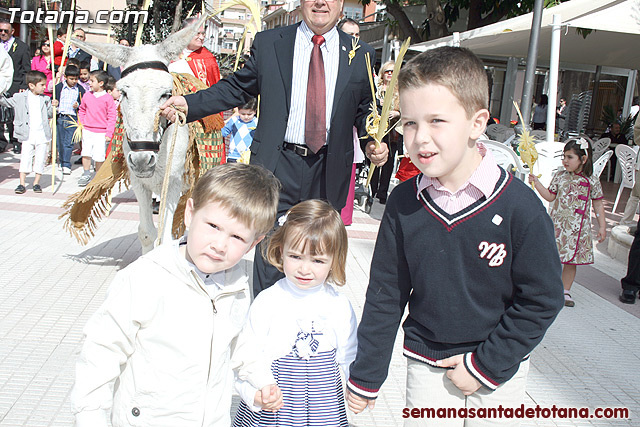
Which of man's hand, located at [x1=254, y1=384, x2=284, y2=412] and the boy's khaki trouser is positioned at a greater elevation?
the boy's khaki trouser

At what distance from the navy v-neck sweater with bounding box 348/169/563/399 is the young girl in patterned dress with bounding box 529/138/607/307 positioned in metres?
3.79

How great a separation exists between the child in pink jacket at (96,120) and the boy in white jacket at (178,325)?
8.53m

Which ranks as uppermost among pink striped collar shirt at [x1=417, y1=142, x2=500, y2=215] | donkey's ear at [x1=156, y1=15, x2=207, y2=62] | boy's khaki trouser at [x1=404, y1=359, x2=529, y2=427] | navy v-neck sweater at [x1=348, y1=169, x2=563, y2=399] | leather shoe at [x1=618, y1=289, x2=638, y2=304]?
donkey's ear at [x1=156, y1=15, x2=207, y2=62]

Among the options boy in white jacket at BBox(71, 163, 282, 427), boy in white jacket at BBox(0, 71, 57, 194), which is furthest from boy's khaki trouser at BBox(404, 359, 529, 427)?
boy in white jacket at BBox(0, 71, 57, 194)

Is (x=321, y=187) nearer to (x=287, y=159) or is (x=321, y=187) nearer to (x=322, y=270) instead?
(x=287, y=159)

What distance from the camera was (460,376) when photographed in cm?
208

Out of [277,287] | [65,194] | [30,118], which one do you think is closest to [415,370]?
[277,287]

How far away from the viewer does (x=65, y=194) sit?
928 centimetres

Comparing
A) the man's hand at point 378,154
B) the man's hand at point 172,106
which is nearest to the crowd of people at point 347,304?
the man's hand at point 378,154

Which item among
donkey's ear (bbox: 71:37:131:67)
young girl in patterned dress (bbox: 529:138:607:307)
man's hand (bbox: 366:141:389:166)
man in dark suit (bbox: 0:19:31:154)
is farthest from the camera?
man in dark suit (bbox: 0:19:31:154)

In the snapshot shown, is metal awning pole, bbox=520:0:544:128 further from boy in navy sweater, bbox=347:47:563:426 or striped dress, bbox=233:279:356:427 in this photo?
boy in navy sweater, bbox=347:47:563:426

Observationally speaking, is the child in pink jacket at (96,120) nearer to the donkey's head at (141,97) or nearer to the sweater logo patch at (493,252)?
the donkey's head at (141,97)

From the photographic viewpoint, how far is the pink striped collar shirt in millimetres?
2078

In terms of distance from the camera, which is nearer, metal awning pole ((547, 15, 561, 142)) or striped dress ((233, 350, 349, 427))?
striped dress ((233, 350, 349, 427))
